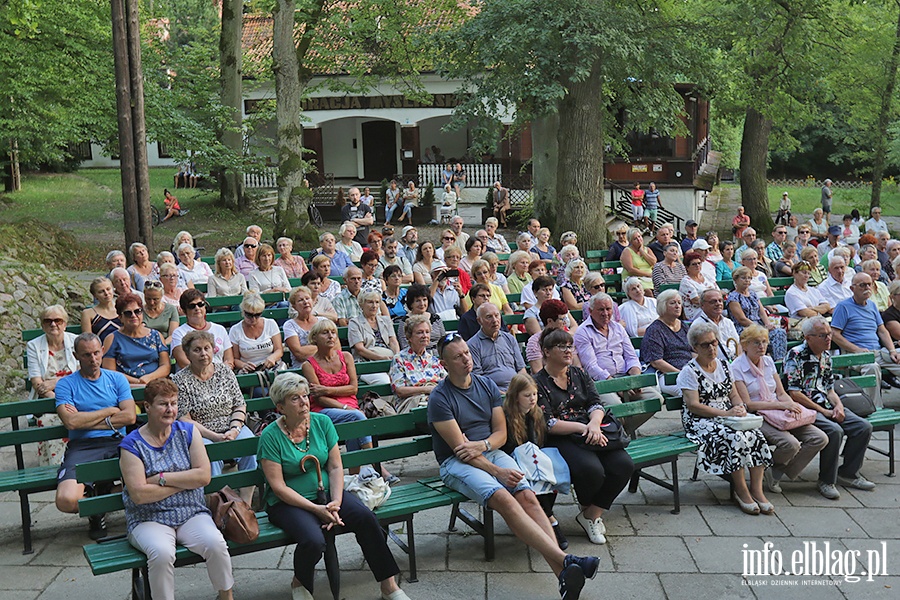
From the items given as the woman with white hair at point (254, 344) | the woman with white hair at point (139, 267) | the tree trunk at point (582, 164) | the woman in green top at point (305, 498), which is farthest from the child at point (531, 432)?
the tree trunk at point (582, 164)

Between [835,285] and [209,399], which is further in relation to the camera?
[835,285]

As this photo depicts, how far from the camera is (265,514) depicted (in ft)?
17.6

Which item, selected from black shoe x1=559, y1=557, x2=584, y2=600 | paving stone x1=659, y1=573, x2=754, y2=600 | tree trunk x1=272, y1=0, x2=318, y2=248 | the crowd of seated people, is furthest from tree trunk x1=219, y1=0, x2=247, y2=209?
black shoe x1=559, y1=557, x2=584, y2=600

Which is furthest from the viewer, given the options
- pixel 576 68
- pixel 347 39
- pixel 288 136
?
pixel 347 39

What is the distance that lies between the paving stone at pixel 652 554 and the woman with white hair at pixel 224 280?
5.34 meters

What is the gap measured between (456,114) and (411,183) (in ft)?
32.8

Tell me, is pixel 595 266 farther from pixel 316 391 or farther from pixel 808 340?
pixel 316 391

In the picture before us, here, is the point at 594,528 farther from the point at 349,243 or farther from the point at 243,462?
the point at 349,243

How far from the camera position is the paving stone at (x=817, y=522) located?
19.7ft

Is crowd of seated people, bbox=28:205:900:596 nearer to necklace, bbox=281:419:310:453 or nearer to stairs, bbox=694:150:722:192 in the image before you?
necklace, bbox=281:419:310:453

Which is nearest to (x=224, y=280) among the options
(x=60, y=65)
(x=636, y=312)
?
(x=636, y=312)

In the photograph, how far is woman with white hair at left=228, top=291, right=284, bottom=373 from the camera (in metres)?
7.52

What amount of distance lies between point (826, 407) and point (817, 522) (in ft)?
3.55

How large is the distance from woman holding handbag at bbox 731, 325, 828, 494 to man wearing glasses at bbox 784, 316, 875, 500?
14 cm
